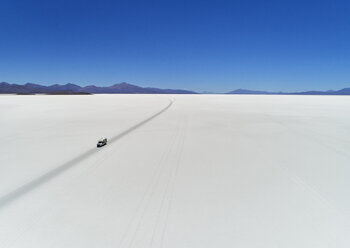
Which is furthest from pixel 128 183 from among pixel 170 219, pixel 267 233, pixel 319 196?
pixel 319 196

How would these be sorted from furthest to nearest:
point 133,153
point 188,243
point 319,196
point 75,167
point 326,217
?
1. point 133,153
2. point 75,167
3. point 319,196
4. point 326,217
5. point 188,243

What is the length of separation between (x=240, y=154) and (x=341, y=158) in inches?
70.1

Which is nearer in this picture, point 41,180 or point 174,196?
point 174,196

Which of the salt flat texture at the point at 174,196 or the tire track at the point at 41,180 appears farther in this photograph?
the tire track at the point at 41,180

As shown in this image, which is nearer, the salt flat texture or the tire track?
the salt flat texture

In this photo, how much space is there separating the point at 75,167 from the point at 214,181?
7.16ft

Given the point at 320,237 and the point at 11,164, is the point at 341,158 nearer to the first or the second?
the point at 320,237

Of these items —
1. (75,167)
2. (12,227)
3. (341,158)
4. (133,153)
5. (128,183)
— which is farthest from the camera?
(133,153)

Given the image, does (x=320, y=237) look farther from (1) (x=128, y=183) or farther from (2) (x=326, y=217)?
(1) (x=128, y=183)

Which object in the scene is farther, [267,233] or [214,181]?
[214,181]

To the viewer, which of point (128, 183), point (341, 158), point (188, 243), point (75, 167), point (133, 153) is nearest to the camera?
point (188, 243)

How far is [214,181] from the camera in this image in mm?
2471

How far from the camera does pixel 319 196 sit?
2.12 m

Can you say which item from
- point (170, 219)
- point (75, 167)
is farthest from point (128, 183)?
point (75, 167)
